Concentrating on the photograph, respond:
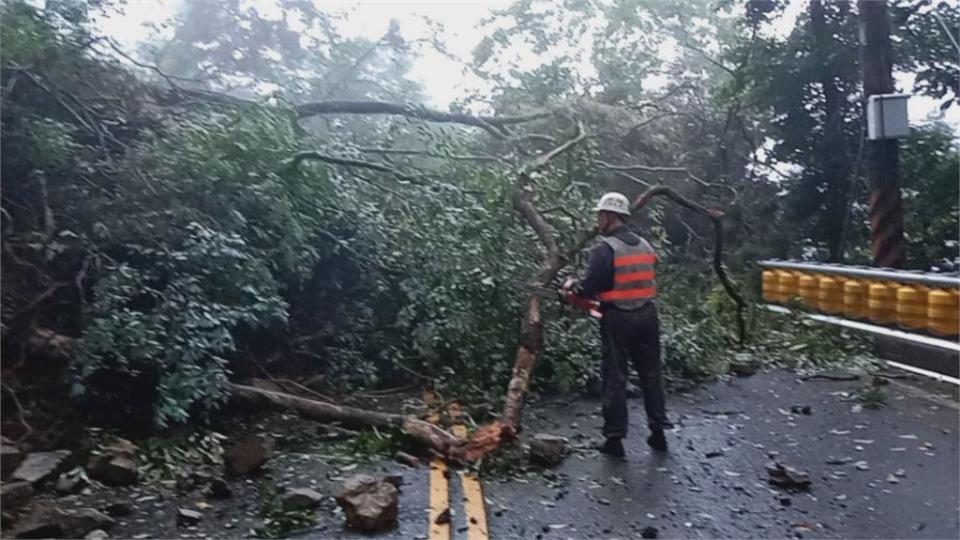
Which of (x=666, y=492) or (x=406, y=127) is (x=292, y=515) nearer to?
(x=666, y=492)

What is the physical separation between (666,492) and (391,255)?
12.4 ft

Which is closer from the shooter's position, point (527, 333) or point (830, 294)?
point (527, 333)

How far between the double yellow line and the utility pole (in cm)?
822

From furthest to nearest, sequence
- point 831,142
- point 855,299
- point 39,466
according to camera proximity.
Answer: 1. point 831,142
2. point 855,299
3. point 39,466

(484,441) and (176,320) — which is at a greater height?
(176,320)

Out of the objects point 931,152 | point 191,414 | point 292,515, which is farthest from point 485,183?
point 931,152

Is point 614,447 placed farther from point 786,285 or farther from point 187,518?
point 786,285

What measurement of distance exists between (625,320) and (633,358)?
0.33 m

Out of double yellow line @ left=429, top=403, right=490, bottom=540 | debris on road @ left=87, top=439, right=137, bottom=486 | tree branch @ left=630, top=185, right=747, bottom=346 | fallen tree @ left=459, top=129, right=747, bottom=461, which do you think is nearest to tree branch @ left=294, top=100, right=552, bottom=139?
fallen tree @ left=459, top=129, right=747, bottom=461

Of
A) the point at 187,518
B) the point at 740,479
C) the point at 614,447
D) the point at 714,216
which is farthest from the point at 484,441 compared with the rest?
the point at 714,216

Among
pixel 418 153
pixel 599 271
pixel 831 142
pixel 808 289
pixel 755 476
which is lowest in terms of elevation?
pixel 755 476

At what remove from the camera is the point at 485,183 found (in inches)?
351

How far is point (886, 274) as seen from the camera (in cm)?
1016

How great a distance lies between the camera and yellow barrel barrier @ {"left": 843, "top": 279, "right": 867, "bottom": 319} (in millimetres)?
10938
